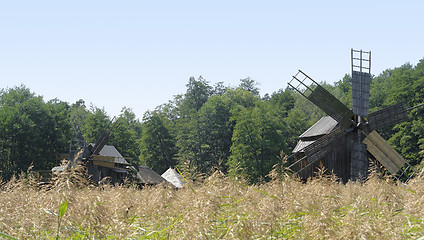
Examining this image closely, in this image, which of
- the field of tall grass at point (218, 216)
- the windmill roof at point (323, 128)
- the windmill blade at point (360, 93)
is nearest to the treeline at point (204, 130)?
the windmill roof at point (323, 128)

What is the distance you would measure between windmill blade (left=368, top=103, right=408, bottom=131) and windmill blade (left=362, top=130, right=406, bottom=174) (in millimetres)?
627

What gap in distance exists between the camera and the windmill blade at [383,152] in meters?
26.0

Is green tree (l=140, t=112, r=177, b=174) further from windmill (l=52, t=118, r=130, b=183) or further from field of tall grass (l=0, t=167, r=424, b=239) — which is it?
field of tall grass (l=0, t=167, r=424, b=239)

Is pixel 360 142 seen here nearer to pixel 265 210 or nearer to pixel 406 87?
pixel 265 210

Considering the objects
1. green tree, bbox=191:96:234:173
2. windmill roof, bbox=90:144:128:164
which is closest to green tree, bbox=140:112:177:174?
green tree, bbox=191:96:234:173

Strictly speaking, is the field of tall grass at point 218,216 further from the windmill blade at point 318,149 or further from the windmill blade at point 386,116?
the windmill blade at point 386,116

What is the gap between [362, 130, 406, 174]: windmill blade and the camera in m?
26.0

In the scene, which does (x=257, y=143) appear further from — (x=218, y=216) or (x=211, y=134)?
(x=218, y=216)

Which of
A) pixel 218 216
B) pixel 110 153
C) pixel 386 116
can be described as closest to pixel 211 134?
pixel 110 153

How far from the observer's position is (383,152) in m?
26.3

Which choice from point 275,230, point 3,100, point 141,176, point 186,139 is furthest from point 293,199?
point 3,100

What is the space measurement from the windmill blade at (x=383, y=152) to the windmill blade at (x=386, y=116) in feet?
2.06

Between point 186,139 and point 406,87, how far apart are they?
102 feet

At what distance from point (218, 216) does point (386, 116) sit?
2557 centimetres
